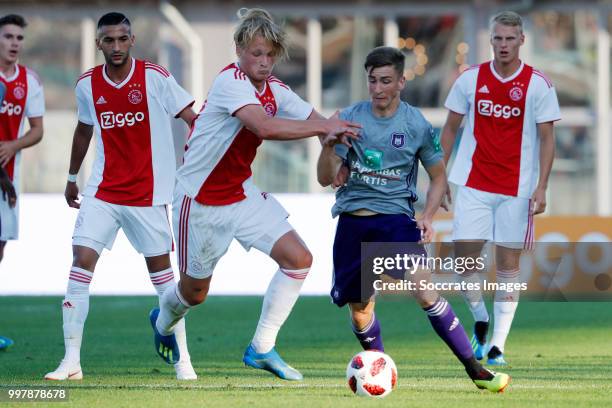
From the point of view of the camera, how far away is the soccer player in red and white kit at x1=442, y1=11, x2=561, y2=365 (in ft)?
28.9

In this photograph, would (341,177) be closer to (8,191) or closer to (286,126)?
(286,126)

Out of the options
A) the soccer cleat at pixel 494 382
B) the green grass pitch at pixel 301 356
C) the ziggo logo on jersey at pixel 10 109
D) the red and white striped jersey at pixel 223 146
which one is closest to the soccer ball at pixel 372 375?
the green grass pitch at pixel 301 356

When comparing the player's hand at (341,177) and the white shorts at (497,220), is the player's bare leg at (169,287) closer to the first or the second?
the player's hand at (341,177)

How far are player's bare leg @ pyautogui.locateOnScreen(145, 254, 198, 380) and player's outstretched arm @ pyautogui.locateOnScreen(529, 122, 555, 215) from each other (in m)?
2.58

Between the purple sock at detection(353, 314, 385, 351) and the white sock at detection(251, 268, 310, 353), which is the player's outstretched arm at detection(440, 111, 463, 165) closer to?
the purple sock at detection(353, 314, 385, 351)

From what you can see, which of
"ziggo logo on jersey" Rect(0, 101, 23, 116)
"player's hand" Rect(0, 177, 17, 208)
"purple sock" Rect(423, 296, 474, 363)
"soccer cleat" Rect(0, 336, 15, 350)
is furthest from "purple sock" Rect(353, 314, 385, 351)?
"ziggo logo on jersey" Rect(0, 101, 23, 116)

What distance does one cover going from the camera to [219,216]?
7262mm

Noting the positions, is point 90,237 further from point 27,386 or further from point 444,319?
point 444,319

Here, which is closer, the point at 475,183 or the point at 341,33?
the point at 475,183

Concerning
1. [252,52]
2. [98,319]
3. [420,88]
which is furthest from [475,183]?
[420,88]

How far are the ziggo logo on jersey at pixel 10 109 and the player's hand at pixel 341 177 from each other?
4085 millimetres

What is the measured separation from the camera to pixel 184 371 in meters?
7.64

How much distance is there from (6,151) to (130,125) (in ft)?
8.14

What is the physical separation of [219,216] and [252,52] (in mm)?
980
